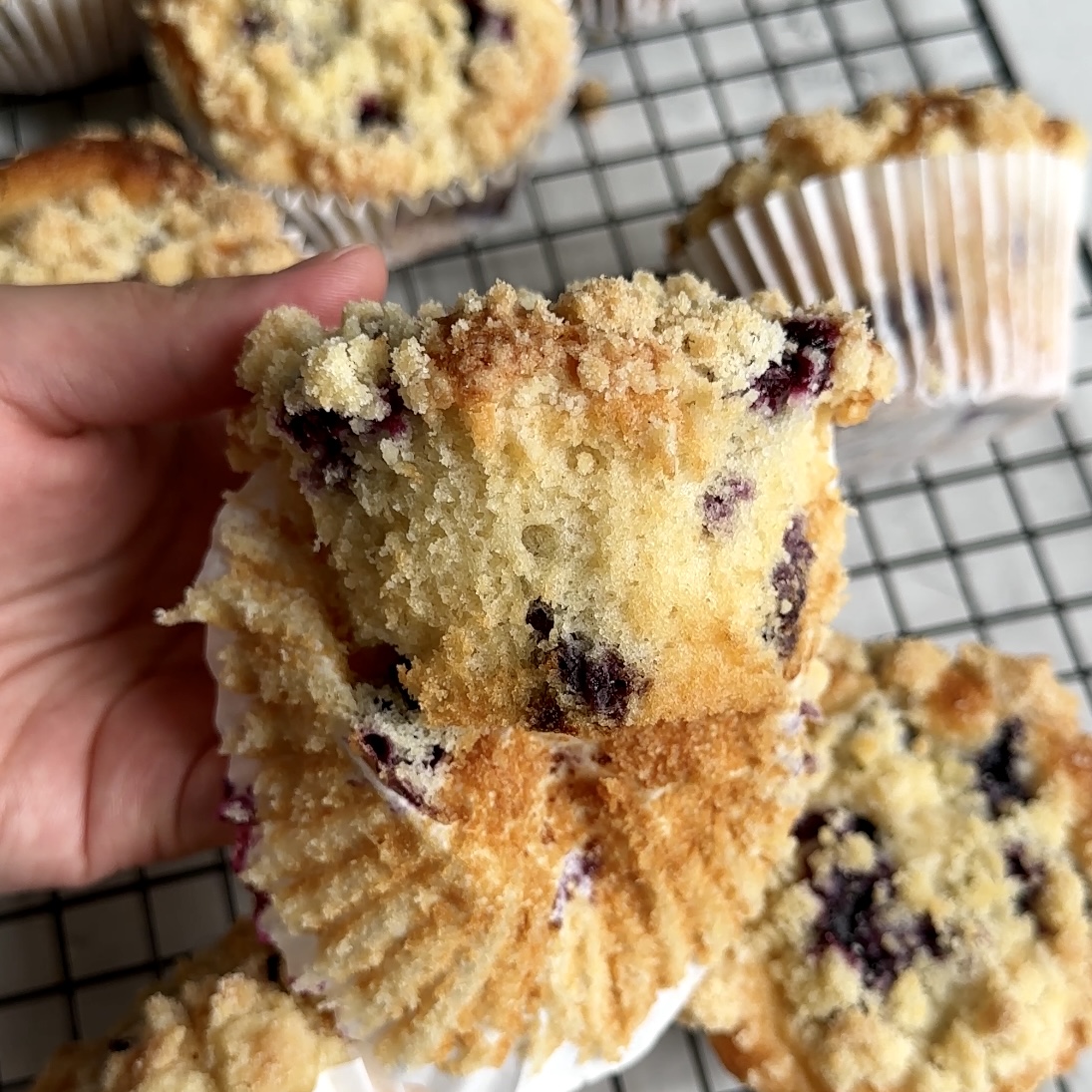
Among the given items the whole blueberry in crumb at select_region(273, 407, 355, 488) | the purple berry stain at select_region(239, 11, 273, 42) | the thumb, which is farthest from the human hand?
the purple berry stain at select_region(239, 11, 273, 42)

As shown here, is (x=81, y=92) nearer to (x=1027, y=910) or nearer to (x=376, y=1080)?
(x=376, y=1080)

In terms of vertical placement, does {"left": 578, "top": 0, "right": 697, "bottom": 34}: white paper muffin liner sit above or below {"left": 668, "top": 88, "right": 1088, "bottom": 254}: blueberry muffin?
above

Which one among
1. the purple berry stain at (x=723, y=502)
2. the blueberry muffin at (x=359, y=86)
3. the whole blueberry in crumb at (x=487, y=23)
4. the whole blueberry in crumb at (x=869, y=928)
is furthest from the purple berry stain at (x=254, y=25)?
the whole blueberry in crumb at (x=869, y=928)

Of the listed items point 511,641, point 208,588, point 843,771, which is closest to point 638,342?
point 511,641

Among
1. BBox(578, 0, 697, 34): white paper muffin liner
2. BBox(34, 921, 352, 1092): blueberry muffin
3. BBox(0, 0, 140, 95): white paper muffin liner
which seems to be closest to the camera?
BBox(34, 921, 352, 1092): blueberry muffin

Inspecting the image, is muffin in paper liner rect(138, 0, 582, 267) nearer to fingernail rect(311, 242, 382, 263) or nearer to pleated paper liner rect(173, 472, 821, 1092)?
fingernail rect(311, 242, 382, 263)

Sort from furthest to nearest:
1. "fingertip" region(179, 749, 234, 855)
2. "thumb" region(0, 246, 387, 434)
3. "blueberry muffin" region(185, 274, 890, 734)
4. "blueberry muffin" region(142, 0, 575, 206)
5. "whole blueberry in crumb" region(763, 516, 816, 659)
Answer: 1. "blueberry muffin" region(142, 0, 575, 206)
2. "fingertip" region(179, 749, 234, 855)
3. "thumb" region(0, 246, 387, 434)
4. "whole blueberry in crumb" region(763, 516, 816, 659)
5. "blueberry muffin" region(185, 274, 890, 734)

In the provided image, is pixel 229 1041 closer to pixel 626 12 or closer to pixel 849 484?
pixel 849 484
